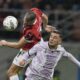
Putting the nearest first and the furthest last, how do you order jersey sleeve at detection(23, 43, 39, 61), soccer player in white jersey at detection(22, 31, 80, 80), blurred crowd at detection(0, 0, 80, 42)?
soccer player in white jersey at detection(22, 31, 80, 80) → jersey sleeve at detection(23, 43, 39, 61) → blurred crowd at detection(0, 0, 80, 42)

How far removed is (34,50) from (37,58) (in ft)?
0.49

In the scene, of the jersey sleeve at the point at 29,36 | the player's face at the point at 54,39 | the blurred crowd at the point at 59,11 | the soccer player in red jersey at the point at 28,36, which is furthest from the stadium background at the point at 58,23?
the player's face at the point at 54,39

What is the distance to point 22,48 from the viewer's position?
1169cm

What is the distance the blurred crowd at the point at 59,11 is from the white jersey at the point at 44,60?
479 centimetres

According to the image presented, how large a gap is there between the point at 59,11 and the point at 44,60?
5.09 metres

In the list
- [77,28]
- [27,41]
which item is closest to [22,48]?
[27,41]

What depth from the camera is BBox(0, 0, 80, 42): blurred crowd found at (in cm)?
1612

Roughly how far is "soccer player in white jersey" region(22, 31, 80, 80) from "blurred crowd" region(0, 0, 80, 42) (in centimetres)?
478

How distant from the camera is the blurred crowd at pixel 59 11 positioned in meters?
16.1

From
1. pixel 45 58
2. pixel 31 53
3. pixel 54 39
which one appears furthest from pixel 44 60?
pixel 54 39

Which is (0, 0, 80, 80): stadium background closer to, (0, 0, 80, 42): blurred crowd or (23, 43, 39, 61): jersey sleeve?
(0, 0, 80, 42): blurred crowd

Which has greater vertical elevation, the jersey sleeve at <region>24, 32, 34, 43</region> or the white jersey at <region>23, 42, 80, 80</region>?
the jersey sleeve at <region>24, 32, 34, 43</region>

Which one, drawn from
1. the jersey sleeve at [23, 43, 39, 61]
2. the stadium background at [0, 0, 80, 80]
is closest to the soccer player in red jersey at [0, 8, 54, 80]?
the jersey sleeve at [23, 43, 39, 61]

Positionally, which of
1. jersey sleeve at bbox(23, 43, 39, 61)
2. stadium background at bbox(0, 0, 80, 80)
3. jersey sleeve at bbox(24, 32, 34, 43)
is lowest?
stadium background at bbox(0, 0, 80, 80)
